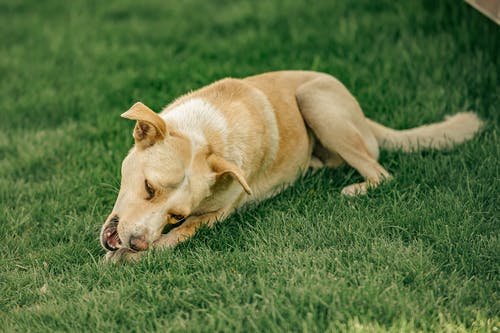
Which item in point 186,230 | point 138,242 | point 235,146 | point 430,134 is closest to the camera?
point 138,242

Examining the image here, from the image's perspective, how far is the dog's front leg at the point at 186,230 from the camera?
4344 millimetres

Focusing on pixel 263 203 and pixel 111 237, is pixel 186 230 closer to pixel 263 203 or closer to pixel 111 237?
pixel 111 237

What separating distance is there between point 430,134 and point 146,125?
2.63 metres

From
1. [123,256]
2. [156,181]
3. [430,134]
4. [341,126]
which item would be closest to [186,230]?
[123,256]

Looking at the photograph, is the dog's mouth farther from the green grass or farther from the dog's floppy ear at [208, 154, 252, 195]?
the dog's floppy ear at [208, 154, 252, 195]

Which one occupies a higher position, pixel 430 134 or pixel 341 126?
pixel 341 126

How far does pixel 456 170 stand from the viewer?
5082 millimetres

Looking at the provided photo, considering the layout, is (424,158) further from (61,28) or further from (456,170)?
(61,28)

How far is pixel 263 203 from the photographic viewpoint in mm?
5000

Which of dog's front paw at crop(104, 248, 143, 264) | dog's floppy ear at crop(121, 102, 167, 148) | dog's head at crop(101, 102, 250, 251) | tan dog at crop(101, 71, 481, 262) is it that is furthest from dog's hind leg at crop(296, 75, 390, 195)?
dog's front paw at crop(104, 248, 143, 264)

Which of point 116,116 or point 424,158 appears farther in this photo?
point 116,116

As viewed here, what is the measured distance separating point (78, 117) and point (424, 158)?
3483 millimetres

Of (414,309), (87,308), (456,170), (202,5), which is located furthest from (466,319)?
(202,5)

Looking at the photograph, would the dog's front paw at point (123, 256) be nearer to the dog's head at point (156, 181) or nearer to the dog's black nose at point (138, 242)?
the dog's head at point (156, 181)
